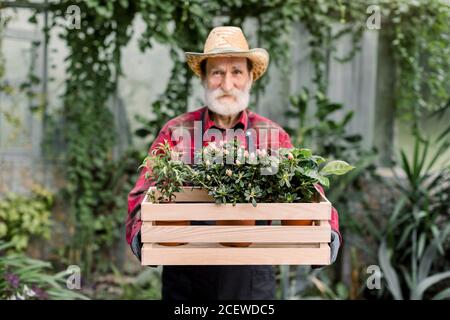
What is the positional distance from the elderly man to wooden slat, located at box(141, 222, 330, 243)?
11.1 inches

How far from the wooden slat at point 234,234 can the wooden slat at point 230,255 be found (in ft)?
0.10

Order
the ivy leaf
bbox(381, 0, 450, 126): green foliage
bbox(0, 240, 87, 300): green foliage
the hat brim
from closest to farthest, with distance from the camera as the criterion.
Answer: the ivy leaf < the hat brim < bbox(0, 240, 87, 300): green foliage < bbox(381, 0, 450, 126): green foliage

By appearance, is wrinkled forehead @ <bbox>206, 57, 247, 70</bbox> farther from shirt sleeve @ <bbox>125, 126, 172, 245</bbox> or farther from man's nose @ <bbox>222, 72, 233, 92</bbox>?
shirt sleeve @ <bbox>125, 126, 172, 245</bbox>

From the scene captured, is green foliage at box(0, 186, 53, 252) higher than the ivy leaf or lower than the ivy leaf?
lower

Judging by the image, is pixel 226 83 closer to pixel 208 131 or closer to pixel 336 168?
pixel 208 131

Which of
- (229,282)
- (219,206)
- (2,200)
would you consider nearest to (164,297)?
(229,282)

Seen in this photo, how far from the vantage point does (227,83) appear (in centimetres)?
227

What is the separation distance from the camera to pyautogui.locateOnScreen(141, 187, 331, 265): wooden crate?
6.26 feet

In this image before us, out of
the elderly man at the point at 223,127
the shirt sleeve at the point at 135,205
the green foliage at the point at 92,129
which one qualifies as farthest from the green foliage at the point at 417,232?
the shirt sleeve at the point at 135,205

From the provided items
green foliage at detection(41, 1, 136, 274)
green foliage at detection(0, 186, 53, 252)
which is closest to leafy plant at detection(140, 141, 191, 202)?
green foliage at detection(41, 1, 136, 274)

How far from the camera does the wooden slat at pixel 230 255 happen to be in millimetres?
1913

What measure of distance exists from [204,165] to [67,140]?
8.18ft

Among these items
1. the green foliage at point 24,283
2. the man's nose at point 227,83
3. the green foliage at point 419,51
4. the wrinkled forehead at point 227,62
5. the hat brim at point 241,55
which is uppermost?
the green foliage at point 419,51

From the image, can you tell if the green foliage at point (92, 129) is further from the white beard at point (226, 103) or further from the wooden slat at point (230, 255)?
the wooden slat at point (230, 255)
